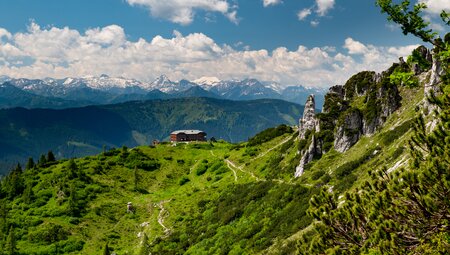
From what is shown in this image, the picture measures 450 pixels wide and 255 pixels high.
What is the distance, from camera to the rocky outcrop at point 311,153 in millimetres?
82419

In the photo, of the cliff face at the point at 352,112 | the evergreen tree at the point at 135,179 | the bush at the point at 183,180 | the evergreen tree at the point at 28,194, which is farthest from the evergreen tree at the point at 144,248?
the evergreen tree at the point at 28,194

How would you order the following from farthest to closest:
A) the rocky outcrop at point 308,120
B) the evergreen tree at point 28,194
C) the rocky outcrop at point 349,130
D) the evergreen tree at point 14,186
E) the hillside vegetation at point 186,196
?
the evergreen tree at point 14,186 < the evergreen tree at point 28,194 < the rocky outcrop at point 308,120 < the rocky outcrop at point 349,130 < the hillside vegetation at point 186,196

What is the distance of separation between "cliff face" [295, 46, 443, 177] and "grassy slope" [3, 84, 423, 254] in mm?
2513

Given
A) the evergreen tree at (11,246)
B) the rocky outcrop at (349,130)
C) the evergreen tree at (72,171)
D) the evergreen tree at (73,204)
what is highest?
the rocky outcrop at (349,130)

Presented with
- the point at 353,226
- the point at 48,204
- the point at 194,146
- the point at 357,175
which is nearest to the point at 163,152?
the point at 194,146

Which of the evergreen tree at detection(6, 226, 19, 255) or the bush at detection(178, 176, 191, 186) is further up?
the bush at detection(178, 176, 191, 186)

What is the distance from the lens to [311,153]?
83.1 metres

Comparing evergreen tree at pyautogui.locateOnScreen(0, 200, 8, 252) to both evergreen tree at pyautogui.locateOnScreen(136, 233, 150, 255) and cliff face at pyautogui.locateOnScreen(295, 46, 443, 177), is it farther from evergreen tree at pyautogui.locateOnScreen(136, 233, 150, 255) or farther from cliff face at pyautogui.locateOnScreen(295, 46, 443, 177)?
cliff face at pyautogui.locateOnScreen(295, 46, 443, 177)

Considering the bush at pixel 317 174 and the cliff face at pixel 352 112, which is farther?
the cliff face at pixel 352 112

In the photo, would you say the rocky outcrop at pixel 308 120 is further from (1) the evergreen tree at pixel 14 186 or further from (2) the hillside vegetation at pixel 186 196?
(1) the evergreen tree at pixel 14 186

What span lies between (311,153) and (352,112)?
12.0 m

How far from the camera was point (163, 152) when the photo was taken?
495 feet

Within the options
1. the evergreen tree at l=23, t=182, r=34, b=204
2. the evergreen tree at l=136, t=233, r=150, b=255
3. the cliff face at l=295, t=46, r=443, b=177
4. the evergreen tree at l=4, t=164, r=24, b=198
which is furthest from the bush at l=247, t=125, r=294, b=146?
the evergreen tree at l=4, t=164, r=24, b=198

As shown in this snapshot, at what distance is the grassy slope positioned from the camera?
60.5 m
